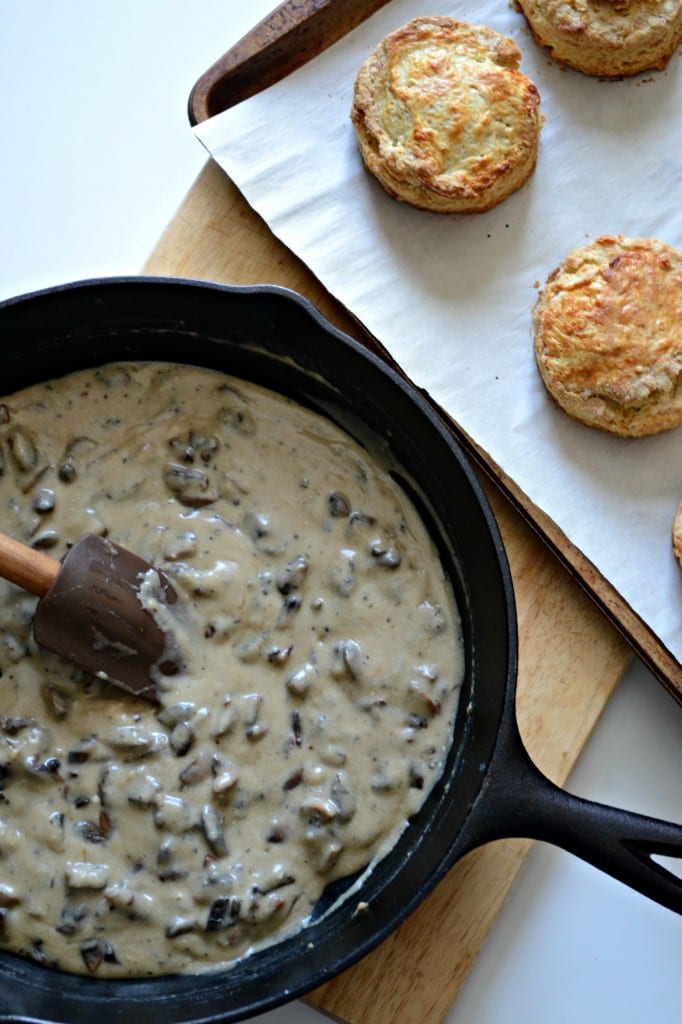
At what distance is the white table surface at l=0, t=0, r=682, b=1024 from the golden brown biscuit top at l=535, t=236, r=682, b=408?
72cm

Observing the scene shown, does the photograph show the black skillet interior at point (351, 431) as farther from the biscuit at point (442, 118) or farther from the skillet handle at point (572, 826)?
the biscuit at point (442, 118)

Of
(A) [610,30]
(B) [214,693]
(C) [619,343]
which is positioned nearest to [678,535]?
(C) [619,343]

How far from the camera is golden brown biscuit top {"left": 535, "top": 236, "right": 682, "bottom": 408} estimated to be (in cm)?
257

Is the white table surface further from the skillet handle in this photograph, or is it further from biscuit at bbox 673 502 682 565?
the skillet handle

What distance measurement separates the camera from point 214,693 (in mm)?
2340

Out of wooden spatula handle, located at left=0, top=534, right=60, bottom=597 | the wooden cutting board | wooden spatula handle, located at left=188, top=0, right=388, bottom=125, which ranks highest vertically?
wooden spatula handle, located at left=188, top=0, right=388, bottom=125

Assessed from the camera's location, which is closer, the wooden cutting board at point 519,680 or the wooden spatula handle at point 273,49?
the wooden cutting board at point 519,680

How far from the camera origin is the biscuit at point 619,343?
2572 millimetres

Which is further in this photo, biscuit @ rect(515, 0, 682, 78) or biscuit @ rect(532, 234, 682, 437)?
biscuit @ rect(515, 0, 682, 78)

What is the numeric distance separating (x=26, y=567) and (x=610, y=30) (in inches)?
75.4

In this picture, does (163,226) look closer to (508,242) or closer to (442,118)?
(442,118)

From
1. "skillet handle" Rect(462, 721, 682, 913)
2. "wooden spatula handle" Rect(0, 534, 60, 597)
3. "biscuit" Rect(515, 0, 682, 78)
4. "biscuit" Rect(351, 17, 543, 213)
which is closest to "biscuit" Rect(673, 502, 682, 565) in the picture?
"skillet handle" Rect(462, 721, 682, 913)

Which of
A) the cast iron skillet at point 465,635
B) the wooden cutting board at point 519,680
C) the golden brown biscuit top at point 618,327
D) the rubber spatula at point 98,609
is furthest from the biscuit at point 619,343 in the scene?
the rubber spatula at point 98,609

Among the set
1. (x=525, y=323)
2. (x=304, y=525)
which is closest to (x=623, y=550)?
(x=525, y=323)
